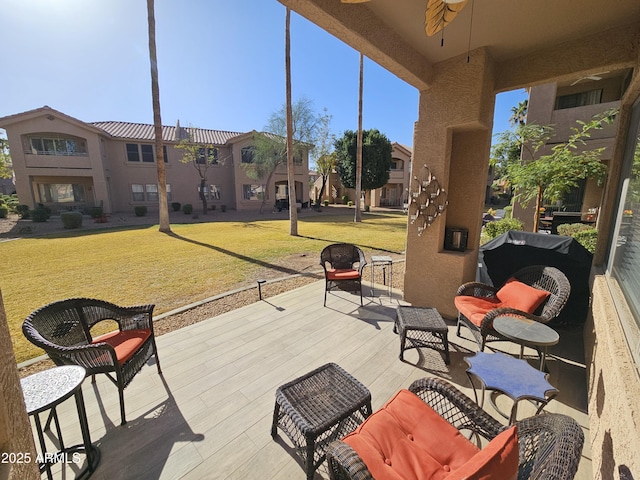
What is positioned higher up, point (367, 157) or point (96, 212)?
point (367, 157)

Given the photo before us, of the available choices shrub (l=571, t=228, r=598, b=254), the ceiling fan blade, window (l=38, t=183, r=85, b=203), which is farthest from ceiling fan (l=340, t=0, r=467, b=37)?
window (l=38, t=183, r=85, b=203)

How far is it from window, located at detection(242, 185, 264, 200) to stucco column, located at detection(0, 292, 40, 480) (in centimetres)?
2471

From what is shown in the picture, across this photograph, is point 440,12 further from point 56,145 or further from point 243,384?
point 56,145

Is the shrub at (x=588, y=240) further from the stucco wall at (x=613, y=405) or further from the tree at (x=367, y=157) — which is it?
the tree at (x=367, y=157)

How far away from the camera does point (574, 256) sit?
13.3 feet

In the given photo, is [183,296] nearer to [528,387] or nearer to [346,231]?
[528,387]

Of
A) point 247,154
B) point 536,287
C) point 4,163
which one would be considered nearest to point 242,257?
point 536,287

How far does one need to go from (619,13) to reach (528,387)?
399 cm

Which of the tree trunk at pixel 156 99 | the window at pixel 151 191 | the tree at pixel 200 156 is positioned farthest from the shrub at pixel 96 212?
the tree trunk at pixel 156 99

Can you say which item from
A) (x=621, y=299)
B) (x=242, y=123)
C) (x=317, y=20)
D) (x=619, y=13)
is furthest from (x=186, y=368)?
(x=242, y=123)

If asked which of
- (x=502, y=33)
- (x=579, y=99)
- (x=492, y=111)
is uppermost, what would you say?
(x=579, y=99)

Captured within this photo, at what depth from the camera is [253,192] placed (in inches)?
1000

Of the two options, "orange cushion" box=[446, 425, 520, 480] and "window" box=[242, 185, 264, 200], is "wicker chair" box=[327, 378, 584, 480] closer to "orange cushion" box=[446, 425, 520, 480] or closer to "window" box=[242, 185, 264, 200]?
"orange cushion" box=[446, 425, 520, 480]

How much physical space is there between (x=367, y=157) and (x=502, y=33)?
21789 millimetres
